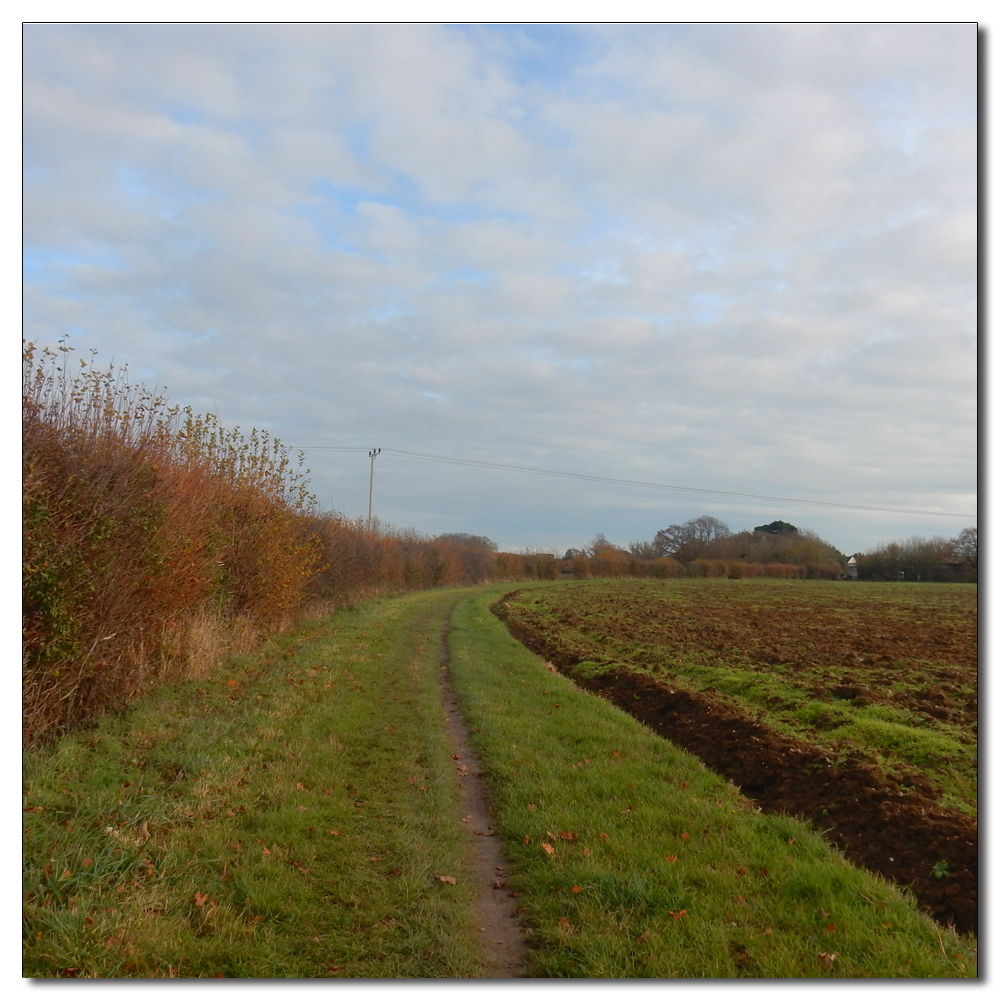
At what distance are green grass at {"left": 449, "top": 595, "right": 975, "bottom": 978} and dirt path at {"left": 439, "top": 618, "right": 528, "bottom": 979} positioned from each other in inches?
4.7

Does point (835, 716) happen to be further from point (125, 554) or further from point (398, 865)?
point (125, 554)

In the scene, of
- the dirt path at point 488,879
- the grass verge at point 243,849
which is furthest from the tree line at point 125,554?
the dirt path at point 488,879

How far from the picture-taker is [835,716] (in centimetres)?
981

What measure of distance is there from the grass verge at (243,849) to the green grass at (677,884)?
65 cm

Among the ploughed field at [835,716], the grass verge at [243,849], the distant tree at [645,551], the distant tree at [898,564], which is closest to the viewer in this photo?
the grass verge at [243,849]

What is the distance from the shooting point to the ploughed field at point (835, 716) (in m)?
5.86

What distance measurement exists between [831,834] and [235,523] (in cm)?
1427

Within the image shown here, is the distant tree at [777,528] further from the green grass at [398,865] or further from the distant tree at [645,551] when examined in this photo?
the green grass at [398,865]

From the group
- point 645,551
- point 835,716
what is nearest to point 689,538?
point 645,551

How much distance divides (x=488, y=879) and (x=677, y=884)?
1388mm

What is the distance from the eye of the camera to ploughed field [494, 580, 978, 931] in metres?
5.86

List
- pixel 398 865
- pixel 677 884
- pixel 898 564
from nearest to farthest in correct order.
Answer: pixel 677 884 < pixel 398 865 < pixel 898 564

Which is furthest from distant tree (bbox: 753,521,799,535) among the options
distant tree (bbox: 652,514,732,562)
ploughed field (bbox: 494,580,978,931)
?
ploughed field (bbox: 494,580,978,931)

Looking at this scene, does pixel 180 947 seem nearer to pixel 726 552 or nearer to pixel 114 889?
pixel 114 889
